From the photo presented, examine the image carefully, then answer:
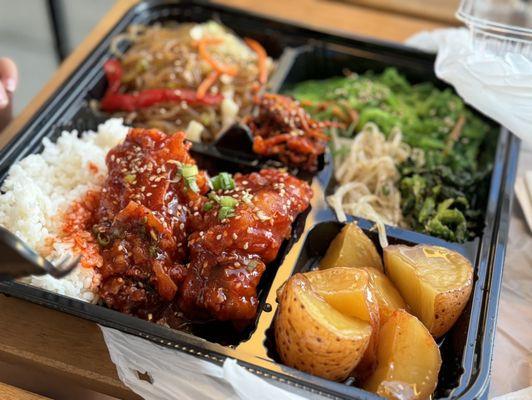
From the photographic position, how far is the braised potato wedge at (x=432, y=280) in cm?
192

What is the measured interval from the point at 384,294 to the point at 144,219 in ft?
2.75

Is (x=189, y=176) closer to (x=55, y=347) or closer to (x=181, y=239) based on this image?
(x=181, y=239)

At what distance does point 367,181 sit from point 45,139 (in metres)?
1.38

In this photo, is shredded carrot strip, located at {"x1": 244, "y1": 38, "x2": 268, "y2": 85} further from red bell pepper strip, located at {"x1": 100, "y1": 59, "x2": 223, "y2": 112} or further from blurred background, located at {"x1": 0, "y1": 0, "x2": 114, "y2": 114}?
blurred background, located at {"x1": 0, "y1": 0, "x2": 114, "y2": 114}

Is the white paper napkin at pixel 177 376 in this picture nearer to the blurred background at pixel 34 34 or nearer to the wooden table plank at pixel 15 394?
the wooden table plank at pixel 15 394

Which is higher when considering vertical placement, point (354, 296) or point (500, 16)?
point (500, 16)

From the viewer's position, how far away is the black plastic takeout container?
1.75m

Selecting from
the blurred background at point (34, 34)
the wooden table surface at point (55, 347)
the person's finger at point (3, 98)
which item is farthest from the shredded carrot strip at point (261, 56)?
the blurred background at point (34, 34)

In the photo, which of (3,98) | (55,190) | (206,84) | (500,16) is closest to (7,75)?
A: (3,98)

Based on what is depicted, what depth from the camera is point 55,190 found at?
2289mm

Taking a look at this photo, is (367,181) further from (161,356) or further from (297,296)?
(161,356)

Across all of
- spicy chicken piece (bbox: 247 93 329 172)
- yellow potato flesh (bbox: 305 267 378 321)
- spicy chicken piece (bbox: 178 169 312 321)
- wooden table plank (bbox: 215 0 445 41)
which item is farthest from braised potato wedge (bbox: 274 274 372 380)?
wooden table plank (bbox: 215 0 445 41)

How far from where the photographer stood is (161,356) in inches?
70.1

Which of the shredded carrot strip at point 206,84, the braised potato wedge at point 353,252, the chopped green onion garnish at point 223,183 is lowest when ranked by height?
the chopped green onion garnish at point 223,183
